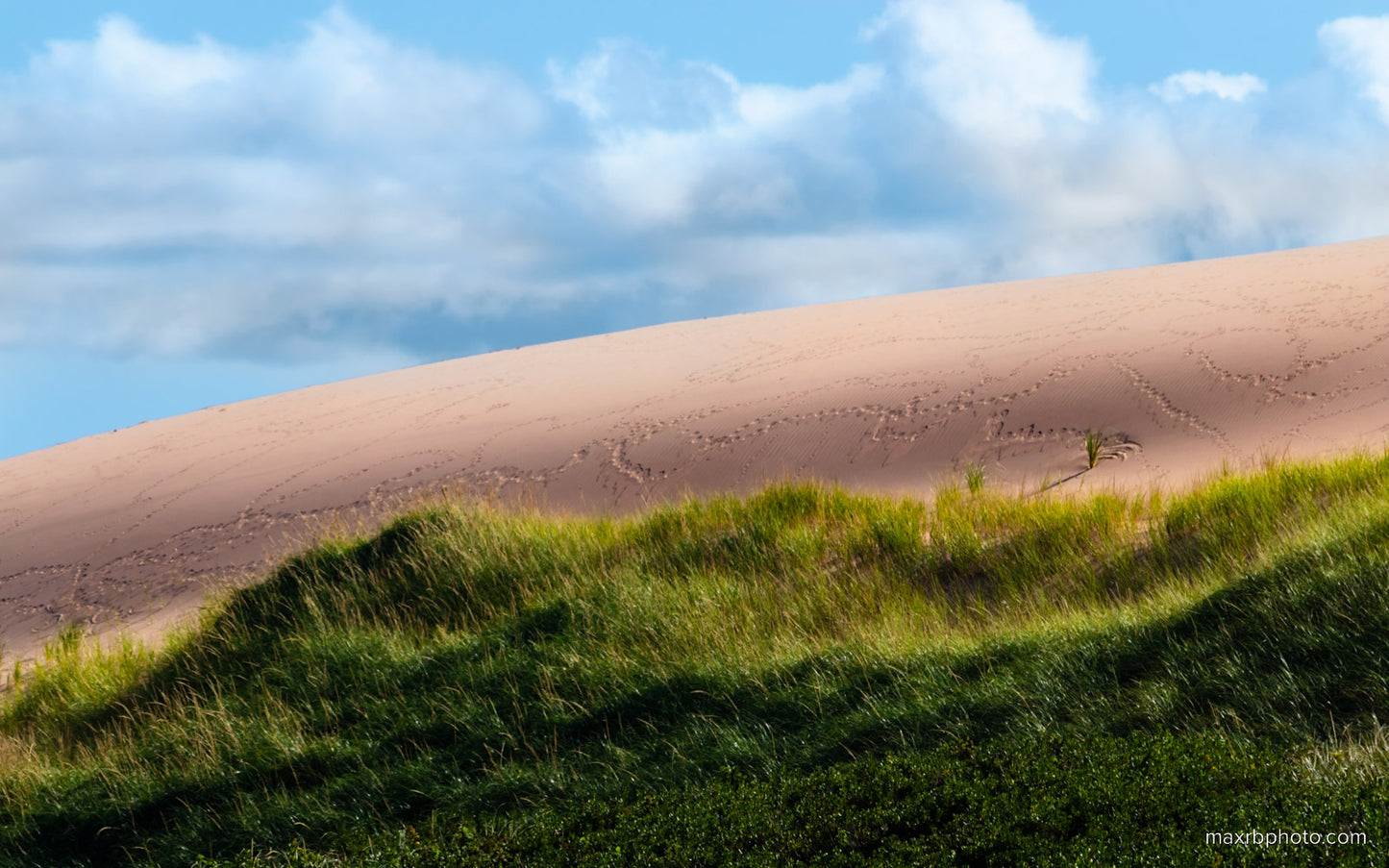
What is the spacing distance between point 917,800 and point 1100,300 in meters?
19.1

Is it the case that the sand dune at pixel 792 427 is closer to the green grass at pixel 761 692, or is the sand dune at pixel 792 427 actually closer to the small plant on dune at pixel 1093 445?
the small plant on dune at pixel 1093 445

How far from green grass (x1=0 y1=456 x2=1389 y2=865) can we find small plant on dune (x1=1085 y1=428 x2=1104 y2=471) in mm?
2837

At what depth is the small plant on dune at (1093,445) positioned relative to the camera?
35.2 ft

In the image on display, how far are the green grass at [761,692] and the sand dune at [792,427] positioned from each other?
3507 mm

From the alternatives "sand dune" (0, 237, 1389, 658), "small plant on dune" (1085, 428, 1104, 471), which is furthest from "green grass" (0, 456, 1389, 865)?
"sand dune" (0, 237, 1389, 658)

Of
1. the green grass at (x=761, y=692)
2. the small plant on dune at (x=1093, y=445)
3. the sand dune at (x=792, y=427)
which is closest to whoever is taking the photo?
the green grass at (x=761, y=692)

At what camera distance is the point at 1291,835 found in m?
2.89

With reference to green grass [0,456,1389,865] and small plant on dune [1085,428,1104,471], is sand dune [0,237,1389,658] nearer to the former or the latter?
small plant on dune [1085,428,1104,471]

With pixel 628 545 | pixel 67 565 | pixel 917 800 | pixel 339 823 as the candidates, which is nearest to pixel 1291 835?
pixel 917 800

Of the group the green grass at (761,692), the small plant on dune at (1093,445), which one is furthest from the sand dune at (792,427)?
the green grass at (761,692)

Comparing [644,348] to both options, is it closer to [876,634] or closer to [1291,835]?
[876,634]

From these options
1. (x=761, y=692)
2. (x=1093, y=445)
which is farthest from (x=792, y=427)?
(x=761, y=692)

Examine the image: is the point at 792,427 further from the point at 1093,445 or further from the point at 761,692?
the point at 761,692

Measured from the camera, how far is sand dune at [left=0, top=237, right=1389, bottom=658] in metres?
11.8
